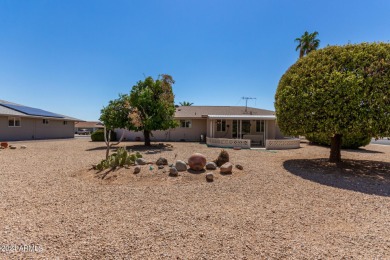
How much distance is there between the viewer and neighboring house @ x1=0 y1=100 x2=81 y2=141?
70.8 ft

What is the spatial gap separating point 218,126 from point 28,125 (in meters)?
23.4

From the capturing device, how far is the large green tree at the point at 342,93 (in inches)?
305

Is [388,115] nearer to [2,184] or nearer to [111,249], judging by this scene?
[111,249]

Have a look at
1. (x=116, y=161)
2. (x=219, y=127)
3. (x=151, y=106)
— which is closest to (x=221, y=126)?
(x=219, y=127)

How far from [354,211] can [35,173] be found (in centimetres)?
1117

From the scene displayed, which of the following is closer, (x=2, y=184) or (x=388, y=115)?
(x=2, y=184)

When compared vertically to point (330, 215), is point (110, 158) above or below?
above

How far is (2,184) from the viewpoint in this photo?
6641 millimetres

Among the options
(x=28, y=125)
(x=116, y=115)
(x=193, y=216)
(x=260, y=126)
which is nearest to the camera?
(x=193, y=216)

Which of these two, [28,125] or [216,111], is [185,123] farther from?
[28,125]

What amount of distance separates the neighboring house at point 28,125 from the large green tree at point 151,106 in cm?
1566

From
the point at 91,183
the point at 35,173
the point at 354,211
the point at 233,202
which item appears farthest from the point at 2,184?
the point at 354,211

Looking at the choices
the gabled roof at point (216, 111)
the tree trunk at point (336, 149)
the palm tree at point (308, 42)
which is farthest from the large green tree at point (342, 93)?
the palm tree at point (308, 42)

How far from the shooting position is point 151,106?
16688 mm
